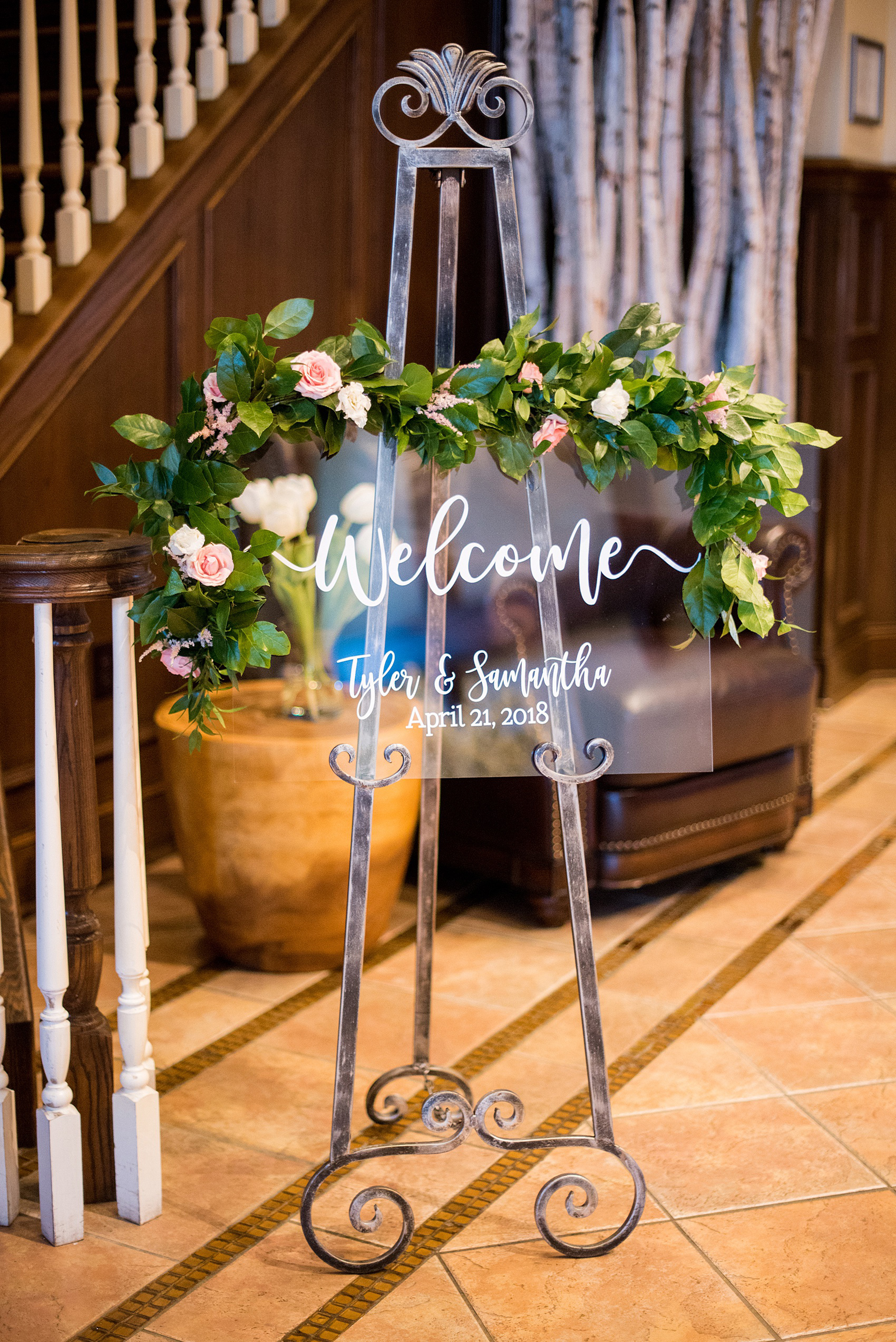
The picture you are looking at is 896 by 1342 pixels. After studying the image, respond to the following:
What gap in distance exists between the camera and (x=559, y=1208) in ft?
7.27

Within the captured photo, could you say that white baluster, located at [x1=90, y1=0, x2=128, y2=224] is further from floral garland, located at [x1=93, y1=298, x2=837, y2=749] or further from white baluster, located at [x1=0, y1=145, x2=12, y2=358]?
floral garland, located at [x1=93, y1=298, x2=837, y2=749]

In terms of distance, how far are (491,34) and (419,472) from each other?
9.79ft

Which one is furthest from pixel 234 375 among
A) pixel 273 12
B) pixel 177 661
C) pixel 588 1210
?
pixel 273 12

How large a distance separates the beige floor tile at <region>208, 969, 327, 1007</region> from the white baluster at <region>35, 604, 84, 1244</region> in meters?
0.85

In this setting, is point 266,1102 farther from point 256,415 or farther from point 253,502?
point 256,415

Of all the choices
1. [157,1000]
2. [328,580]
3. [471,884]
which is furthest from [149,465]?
[471,884]

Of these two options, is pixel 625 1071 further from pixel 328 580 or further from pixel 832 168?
pixel 832 168

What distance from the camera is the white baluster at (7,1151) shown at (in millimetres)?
2141

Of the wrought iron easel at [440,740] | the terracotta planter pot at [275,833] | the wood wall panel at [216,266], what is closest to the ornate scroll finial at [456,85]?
the wrought iron easel at [440,740]

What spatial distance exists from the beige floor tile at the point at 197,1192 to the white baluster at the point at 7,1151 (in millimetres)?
113

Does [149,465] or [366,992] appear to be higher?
[149,465]

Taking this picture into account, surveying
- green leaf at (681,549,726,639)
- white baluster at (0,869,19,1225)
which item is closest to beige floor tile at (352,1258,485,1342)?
white baluster at (0,869,19,1225)

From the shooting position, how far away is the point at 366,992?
300 cm

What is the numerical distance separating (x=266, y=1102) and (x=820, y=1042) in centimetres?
106
